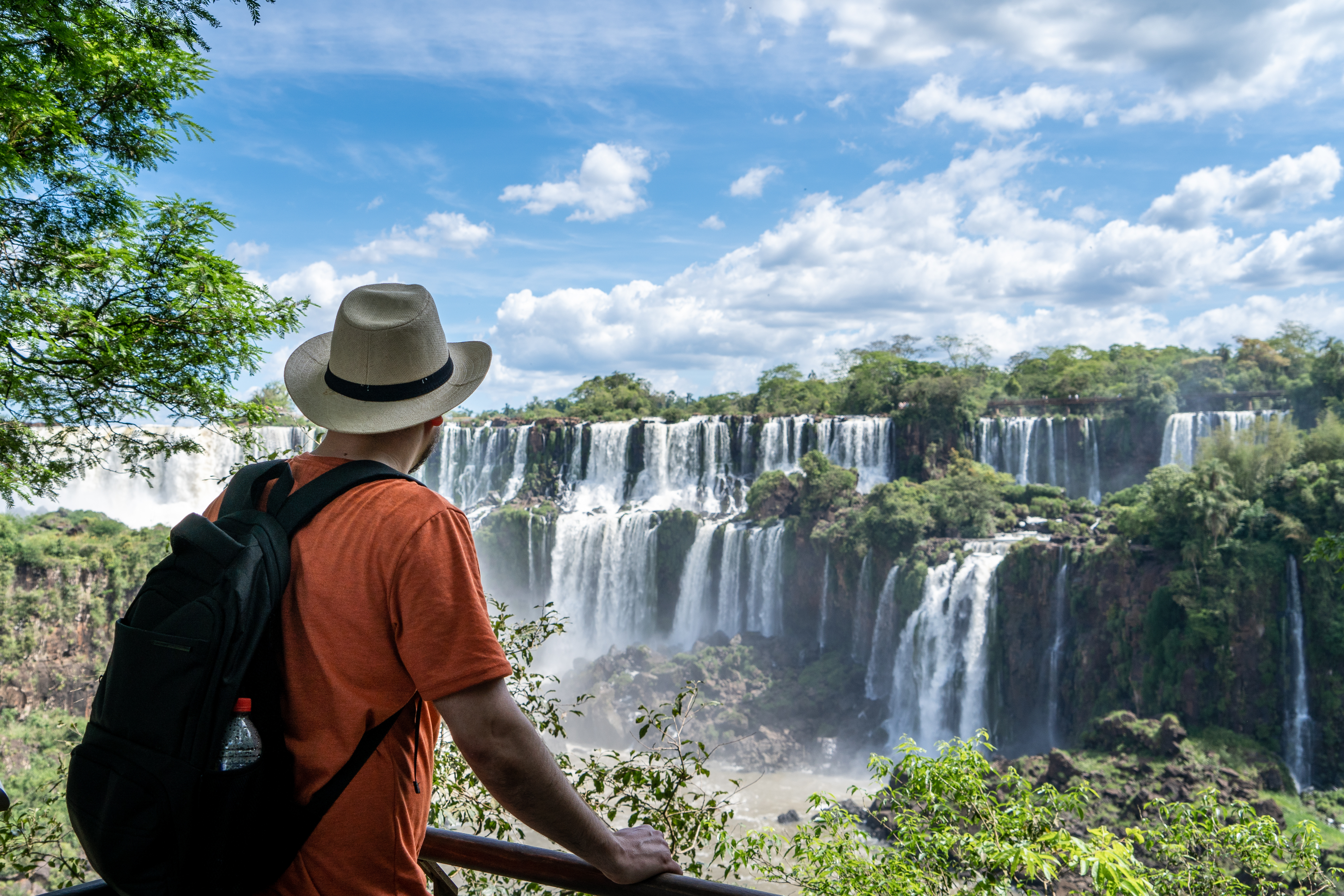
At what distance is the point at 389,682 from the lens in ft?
2.90

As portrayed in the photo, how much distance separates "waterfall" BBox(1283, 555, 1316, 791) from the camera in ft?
45.8

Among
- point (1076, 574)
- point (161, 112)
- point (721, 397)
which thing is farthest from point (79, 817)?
point (721, 397)

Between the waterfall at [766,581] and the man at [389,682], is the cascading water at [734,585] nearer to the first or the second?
the waterfall at [766,581]

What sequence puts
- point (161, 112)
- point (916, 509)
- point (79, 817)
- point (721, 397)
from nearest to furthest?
point (79, 817) < point (161, 112) < point (916, 509) < point (721, 397)

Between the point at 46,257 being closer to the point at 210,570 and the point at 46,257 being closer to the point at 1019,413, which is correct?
the point at 210,570

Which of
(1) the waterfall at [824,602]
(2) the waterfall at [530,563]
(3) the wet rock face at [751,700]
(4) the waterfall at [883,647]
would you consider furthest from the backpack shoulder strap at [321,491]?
(2) the waterfall at [530,563]

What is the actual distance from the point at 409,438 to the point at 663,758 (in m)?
2.61

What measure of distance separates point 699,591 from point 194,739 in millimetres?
23490

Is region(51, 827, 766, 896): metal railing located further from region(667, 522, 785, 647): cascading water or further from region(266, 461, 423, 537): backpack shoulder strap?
region(667, 522, 785, 647): cascading water

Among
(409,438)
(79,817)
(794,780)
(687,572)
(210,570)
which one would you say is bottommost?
(794,780)

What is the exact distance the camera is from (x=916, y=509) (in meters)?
20.1

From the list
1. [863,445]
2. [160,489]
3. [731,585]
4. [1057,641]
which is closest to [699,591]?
[731,585]

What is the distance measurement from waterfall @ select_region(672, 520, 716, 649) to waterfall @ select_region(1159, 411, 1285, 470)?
37.6 ft

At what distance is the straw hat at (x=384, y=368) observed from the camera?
100 centimetres
